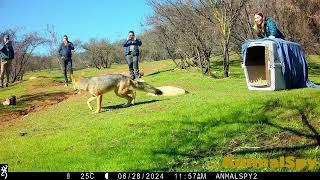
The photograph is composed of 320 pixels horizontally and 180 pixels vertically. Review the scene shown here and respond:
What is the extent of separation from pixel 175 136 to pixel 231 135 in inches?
55.0

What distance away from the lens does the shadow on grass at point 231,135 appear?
9.70 m

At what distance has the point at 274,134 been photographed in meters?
11.1

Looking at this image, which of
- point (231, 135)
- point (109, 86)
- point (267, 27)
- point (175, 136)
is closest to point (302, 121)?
point (231, 135)

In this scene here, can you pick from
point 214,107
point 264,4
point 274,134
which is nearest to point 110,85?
point 214,107

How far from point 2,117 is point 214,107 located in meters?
9.36

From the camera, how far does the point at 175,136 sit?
10.9 meters

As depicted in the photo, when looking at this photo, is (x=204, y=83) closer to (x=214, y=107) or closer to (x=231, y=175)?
(x=214, y=107)

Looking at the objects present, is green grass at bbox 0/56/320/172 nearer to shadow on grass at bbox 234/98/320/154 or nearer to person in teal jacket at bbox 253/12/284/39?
shadow on grass at bbox 234/98/320/154

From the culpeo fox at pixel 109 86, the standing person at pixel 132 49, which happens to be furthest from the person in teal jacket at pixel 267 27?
the standing person at pixel 132 49

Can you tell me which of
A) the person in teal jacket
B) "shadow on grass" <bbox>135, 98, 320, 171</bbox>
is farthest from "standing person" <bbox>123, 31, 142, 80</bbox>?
"shadow on grass" <bbox>135, 98, 320, 171</bbox>

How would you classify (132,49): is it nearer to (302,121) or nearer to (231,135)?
(302,121)

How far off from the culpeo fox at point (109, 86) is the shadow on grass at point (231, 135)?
3941 millimetres

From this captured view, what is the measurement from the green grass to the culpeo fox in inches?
39.5

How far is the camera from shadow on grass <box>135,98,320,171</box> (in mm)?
9703
